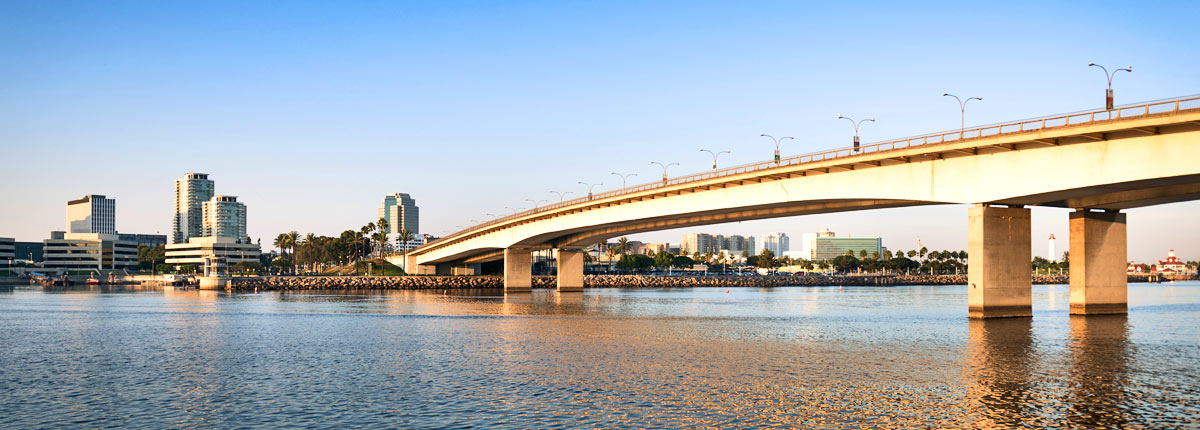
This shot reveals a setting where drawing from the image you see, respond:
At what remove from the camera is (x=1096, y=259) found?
58531mm

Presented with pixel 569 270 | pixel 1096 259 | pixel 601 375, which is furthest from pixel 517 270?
pixel 601 375

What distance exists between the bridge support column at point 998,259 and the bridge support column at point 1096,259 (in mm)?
5934

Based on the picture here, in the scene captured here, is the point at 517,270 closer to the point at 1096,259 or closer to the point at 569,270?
the point at 569,270

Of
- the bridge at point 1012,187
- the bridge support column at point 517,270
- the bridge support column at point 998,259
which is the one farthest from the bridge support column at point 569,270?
the bridge support column at point 998,259

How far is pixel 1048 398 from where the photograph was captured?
26969mm

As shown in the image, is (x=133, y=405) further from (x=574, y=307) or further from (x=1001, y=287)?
(x=574, y=307)

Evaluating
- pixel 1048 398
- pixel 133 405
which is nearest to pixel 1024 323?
pixel 1048 398

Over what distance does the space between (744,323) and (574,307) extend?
24827mm

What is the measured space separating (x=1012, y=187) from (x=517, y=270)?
82640 millimetres

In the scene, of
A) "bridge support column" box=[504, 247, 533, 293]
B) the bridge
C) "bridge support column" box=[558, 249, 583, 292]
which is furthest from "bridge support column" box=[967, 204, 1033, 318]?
"bridge support column" box=[504, 247, 533, 293]

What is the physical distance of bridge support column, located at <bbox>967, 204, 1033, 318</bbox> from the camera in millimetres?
53031

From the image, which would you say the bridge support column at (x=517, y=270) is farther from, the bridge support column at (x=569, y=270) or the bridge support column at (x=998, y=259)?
the bridge support column at (x=998, y=259)

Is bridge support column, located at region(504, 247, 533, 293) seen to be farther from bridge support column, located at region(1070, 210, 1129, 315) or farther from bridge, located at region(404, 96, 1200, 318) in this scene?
bridge support column, located at region(1070, 210, 1129, 315)

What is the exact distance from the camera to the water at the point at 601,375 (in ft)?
79.3
